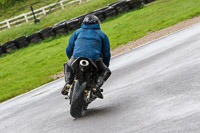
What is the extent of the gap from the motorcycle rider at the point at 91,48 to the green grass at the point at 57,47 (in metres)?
6.70

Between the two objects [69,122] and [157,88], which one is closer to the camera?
[69,122]

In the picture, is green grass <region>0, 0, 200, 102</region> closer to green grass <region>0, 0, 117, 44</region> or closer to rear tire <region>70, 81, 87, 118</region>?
green grass <region>0, 0, 117, 44</region>

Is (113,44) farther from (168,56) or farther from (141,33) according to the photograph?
(168,56)

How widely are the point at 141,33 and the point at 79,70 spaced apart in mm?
12802

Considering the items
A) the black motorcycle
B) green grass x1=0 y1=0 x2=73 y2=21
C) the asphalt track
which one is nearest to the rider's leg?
the black motorcycle

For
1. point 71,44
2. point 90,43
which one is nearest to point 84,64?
point 90,43

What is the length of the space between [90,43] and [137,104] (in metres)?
1.38

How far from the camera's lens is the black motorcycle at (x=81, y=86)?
7.02m

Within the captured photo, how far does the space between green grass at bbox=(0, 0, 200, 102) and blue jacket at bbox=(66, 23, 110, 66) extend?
6891 millimetres

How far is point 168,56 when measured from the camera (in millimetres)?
11711

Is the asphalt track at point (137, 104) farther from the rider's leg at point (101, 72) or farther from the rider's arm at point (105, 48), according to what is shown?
the rider's arm at point (105, 48)

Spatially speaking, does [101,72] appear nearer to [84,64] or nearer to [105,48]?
[105,48]

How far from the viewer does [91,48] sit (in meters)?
7.31

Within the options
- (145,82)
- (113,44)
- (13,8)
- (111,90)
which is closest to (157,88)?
(145,82)
